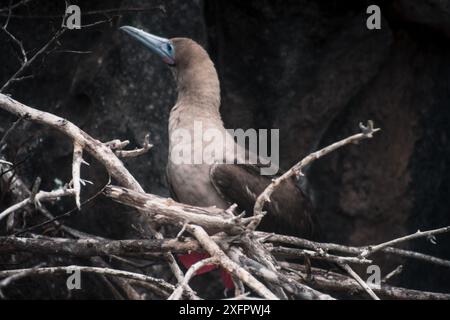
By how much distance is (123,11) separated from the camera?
496 cm

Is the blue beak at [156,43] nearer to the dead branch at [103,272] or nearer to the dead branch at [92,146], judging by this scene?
the dead branch at [92,146]

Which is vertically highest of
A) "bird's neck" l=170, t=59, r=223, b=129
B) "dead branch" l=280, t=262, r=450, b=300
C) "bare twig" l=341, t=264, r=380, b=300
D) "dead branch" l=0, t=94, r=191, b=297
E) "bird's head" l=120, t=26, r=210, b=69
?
"bird's head" l=120, t=26, r=210, b=69

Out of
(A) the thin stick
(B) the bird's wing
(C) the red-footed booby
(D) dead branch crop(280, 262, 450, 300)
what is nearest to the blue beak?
(C) the red-footed booby

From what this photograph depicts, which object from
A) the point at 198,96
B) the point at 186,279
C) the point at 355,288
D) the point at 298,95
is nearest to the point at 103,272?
the point at 186,279

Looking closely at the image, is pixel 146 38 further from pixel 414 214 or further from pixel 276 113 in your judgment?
pixel 414 214

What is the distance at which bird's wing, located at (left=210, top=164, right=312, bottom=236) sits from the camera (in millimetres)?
4543

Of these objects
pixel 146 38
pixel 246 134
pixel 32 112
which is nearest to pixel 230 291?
pixel 246 134

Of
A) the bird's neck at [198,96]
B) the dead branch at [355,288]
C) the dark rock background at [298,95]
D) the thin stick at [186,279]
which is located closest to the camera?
the thin stick at [186,279]

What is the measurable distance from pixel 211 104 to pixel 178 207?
4.74ft

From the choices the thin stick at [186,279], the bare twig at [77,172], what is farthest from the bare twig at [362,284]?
the bare twig at [77,172]

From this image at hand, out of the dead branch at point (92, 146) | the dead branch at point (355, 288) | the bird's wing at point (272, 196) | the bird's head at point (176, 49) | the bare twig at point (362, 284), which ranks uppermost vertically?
the bird's head at point (176, 49)

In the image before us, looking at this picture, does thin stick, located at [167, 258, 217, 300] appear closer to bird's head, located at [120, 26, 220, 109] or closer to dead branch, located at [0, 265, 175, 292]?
dead branch, located at [0, 265, 175, 292]

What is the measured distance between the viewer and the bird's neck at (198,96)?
4852 millimetres

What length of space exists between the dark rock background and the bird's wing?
46 centimetres
